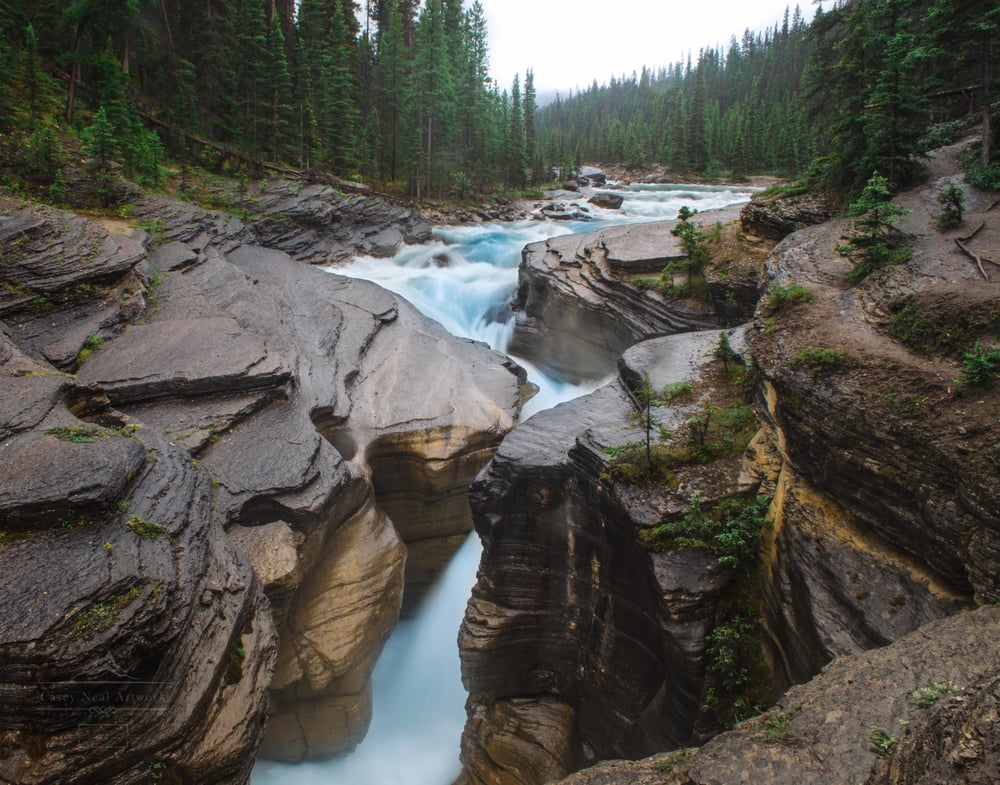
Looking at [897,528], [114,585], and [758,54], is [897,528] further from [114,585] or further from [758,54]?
[758,54]

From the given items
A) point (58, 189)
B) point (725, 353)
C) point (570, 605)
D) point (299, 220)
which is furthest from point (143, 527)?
point (299, 220)

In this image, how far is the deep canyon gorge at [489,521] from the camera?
510 centimetres

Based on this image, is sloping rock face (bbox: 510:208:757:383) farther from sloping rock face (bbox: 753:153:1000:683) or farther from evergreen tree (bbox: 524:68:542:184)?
evergreen tree (bbox: 524:68:542:184)

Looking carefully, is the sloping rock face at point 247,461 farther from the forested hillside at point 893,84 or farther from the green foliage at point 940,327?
the forested hillside at point 893,84

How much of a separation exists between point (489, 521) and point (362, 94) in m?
38.6

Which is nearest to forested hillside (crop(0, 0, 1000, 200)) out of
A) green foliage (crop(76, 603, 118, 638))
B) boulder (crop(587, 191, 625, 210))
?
boulder (crop(587, 191, 625, 210))

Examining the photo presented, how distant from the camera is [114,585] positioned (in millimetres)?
5770

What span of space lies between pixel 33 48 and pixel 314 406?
2055 cm

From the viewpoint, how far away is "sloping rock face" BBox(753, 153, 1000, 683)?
5.22 m

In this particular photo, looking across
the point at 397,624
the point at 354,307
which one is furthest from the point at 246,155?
the point at 397,624

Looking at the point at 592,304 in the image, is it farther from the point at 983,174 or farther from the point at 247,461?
the point at 247,461

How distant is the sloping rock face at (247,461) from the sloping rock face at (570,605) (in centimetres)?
283

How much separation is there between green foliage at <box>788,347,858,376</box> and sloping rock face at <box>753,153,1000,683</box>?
0.02 metres

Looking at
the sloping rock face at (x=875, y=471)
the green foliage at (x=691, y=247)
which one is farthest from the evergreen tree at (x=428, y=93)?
the sloping rock face at (x=875, y=471)
